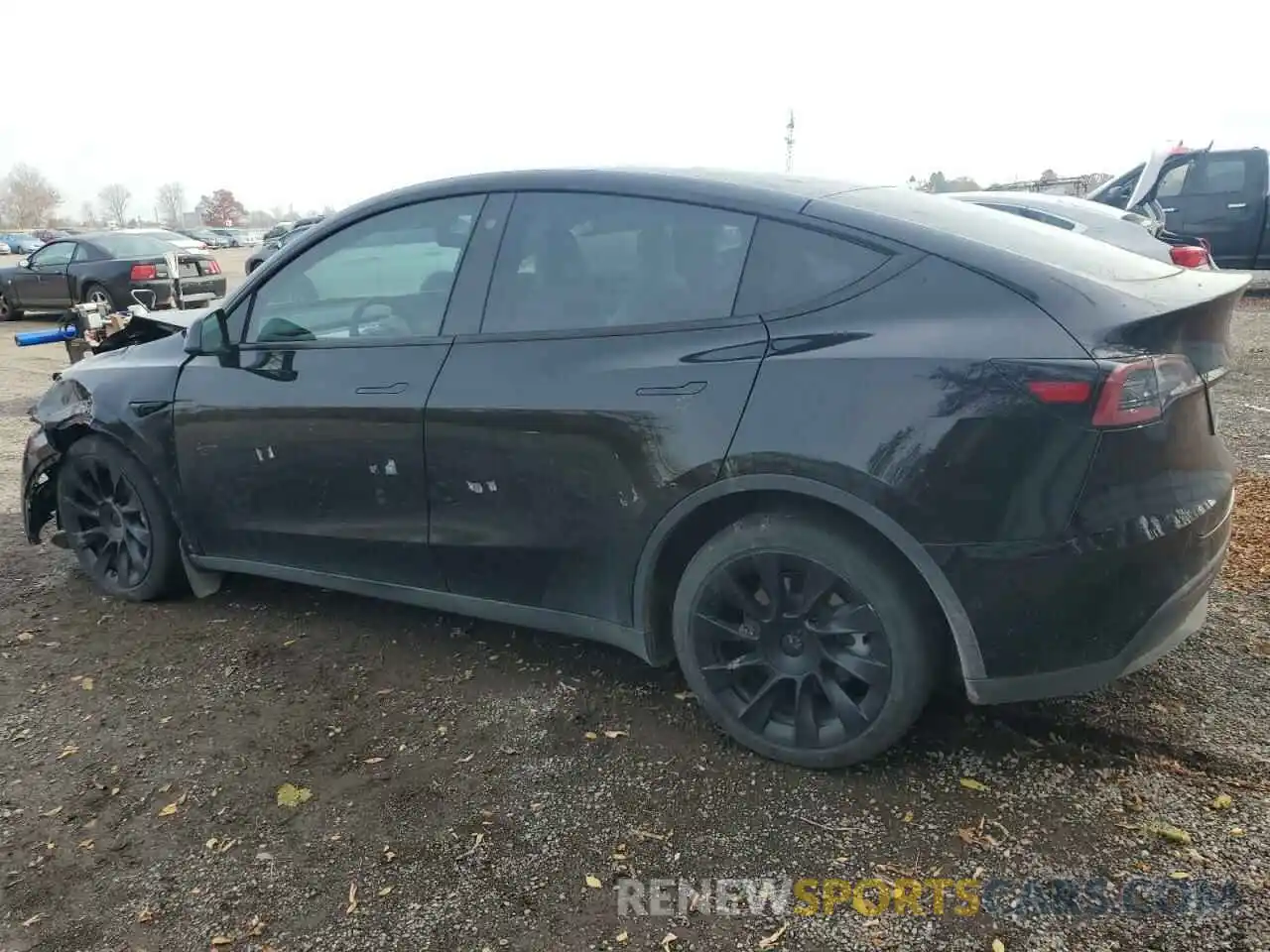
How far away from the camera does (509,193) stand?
3168mm

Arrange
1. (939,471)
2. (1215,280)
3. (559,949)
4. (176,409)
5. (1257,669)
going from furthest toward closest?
(176,409)
(1257,669)
(1215,280)
(939,471)
(559,949)

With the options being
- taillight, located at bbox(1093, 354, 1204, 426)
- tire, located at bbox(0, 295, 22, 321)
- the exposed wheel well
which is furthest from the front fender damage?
tire, located at bbox(0, 295, 22, 321)

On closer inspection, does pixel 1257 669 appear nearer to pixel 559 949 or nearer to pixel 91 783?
pixel 559 949

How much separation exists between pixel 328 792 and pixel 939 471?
1.96m

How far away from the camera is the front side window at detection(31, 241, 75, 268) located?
49.6 feet

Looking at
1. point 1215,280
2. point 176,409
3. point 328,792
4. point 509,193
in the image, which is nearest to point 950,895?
point 328,792

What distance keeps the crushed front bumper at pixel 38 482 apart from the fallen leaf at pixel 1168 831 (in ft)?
14.5

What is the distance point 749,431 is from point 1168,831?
1466mm

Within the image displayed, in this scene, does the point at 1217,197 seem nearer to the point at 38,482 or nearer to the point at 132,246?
the point at 38,482

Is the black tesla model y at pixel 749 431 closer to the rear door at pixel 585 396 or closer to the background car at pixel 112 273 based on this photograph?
the rear door at pixel 585 396

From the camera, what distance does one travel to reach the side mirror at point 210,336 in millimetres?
3693

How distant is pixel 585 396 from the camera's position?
2.84 m

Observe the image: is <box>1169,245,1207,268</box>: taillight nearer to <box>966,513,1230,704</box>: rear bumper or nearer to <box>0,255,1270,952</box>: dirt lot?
<box>0,255,1270,952</box>: dirt lot

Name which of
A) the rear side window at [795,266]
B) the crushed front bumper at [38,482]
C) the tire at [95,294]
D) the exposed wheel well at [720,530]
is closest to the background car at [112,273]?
the tire at [95,294]
